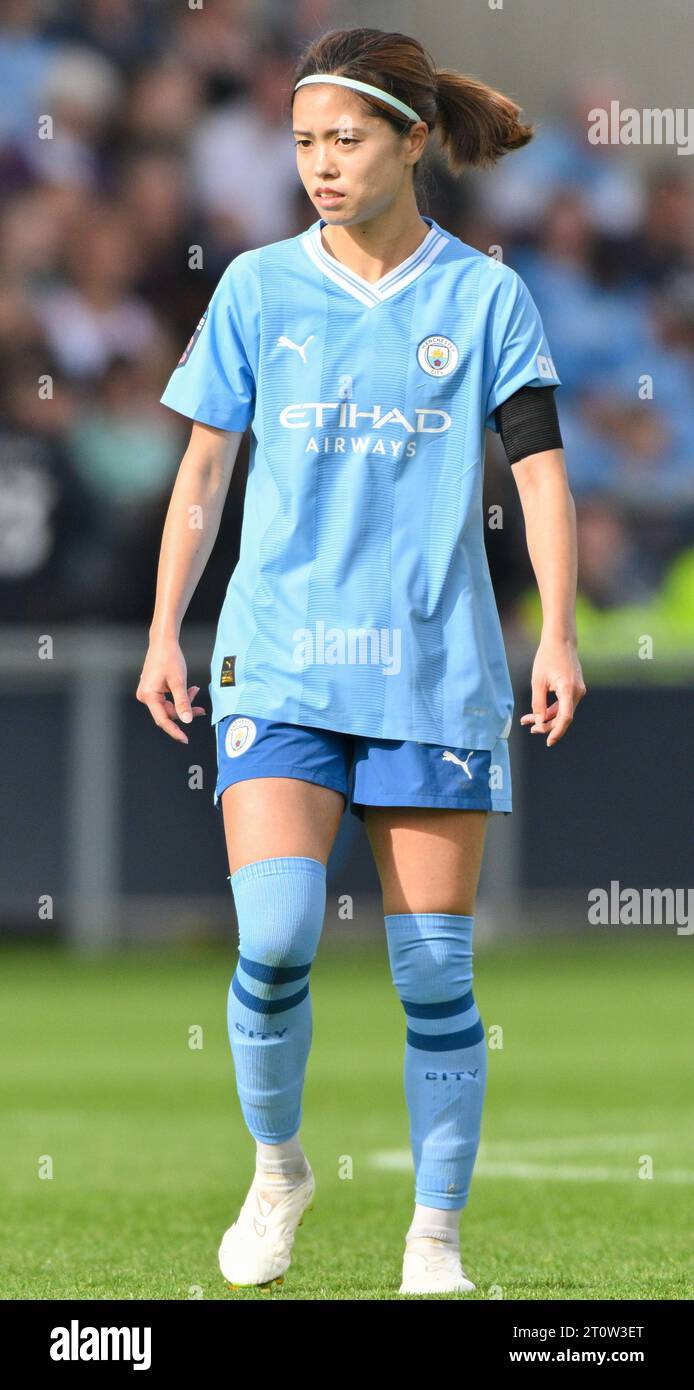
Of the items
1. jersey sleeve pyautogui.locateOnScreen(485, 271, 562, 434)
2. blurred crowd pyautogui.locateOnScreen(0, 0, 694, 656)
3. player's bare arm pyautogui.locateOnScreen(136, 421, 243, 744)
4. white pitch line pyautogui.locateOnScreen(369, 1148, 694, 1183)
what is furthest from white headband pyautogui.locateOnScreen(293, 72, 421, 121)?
blurred crowd pyautogui.locateOnScreen(0, 0, 694, 656)

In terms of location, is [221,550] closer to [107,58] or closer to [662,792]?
[662,792]

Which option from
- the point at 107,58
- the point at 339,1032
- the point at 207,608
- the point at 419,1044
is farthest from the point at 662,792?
the point at 419,1044

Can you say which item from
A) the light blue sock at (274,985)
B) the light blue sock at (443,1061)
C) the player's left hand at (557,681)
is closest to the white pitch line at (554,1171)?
the light blue sock at (443,1061)

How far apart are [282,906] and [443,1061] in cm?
43

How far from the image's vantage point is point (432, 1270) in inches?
154

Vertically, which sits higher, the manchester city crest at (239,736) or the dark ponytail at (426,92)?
the dark ponytail at (426,92)

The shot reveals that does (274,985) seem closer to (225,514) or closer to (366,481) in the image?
(366,481)

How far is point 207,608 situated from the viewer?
11.8 m

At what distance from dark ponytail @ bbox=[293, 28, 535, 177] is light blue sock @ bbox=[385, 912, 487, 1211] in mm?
1381

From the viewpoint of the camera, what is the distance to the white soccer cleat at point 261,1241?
3988 mm

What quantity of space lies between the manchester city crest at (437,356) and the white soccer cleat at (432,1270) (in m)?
1.50

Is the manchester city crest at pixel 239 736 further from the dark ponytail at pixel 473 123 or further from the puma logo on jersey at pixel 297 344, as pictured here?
the dark ponytail at pixel 473 123

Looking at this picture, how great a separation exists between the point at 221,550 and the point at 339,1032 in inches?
135

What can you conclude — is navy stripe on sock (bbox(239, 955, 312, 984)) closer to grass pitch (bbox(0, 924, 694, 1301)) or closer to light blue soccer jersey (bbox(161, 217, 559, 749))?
light blue soccer jersey (bbox(161, 217, 559, 749))
